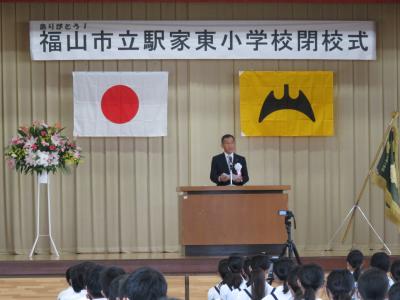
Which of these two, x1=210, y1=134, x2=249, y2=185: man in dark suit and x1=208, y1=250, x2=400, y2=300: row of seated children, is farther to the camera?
x1=210, y1=134, x2=249, y2=185: man in dark suit

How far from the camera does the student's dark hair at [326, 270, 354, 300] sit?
11.5ft

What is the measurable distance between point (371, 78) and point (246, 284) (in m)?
6.20

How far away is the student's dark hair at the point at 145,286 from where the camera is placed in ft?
8.36

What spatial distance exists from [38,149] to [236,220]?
99.8 inches

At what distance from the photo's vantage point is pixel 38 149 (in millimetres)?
9109

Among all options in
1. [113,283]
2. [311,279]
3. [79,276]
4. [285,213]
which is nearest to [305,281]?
[311,279]

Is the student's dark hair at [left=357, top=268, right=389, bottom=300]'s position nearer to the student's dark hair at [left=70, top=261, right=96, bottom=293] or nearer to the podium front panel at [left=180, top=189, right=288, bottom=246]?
the student's dark hair at [left=70, top=261, right=96, bottom=293]

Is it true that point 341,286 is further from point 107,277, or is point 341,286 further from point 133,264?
→ point 133,264

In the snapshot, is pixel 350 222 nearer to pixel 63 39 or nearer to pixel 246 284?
pixel 63 39

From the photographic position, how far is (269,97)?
1048 cm

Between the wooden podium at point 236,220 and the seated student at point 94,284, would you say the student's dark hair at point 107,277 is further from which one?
the wooden podium at point 236,220

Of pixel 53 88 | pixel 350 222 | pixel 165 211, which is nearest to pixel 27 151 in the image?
pixel 53 88

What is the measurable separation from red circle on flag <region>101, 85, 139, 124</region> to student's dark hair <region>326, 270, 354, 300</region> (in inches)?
276

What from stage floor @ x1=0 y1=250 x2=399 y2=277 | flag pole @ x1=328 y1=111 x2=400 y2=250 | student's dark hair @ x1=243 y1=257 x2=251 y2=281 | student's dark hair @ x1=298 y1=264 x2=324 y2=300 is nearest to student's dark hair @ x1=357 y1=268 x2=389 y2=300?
student's dark hair @ x1=298 y1=264 x2=324 y2=300
